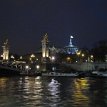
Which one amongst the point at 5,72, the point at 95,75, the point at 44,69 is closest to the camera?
the point at 95,75

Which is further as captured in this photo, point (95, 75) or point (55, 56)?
point (55, 56)

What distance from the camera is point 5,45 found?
167 meters

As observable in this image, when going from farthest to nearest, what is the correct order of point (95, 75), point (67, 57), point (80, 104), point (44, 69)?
point (67, 57) < point (44, 69) < point (95, 75) < point (80, 104)

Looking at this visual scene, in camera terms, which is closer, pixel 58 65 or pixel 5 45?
pixel 58 65

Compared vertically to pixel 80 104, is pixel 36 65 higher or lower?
higher

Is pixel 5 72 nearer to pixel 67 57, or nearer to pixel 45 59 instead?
pixel 45 59

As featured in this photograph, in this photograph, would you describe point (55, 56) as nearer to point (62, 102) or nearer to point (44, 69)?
point (44, 69)

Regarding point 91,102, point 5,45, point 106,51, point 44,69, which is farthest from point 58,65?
point 91,102

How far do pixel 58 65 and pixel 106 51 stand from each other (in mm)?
11882

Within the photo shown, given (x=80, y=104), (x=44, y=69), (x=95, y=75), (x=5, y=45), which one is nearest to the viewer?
(x=80, y=104)

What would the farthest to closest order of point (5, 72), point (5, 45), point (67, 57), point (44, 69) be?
point (5, 45) → point (67, 57) → point (44, 69) → point (5, 72)

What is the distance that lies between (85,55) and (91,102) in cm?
9701

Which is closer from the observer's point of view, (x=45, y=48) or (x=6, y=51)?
(x=45, y=48)

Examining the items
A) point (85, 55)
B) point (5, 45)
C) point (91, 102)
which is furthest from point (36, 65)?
point (91, 102)
